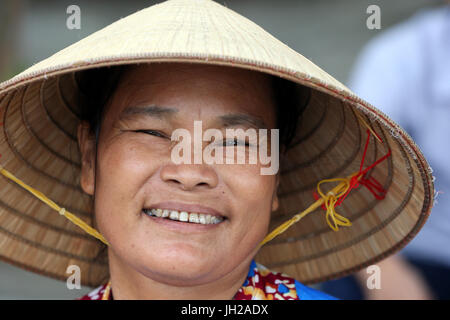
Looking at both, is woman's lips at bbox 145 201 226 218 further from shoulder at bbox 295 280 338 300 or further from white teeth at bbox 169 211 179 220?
shoulder at bbox 295 280 338 300

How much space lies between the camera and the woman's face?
4.53 feet

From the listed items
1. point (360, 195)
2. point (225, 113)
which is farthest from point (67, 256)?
point (360, 195)

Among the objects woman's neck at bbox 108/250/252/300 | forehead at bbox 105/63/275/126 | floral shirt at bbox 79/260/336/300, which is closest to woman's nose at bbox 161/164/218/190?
forehead at bbox 105/63/275/126

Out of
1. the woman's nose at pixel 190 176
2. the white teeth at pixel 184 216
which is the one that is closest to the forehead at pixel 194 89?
the woman's nose at pixel 190 176

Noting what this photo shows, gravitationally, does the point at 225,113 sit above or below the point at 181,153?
above

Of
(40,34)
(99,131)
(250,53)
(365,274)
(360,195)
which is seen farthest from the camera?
(40,34)

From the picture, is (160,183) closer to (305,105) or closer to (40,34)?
(305,105)

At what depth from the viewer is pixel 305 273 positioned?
76.4 inches

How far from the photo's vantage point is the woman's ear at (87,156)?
165 cm

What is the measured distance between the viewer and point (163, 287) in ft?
4.99

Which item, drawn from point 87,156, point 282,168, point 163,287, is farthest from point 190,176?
point 282,168

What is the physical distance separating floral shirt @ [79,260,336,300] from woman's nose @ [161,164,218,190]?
0.38 m

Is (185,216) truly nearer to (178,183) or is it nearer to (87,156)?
(178,183)

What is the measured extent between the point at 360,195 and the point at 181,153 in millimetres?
655
